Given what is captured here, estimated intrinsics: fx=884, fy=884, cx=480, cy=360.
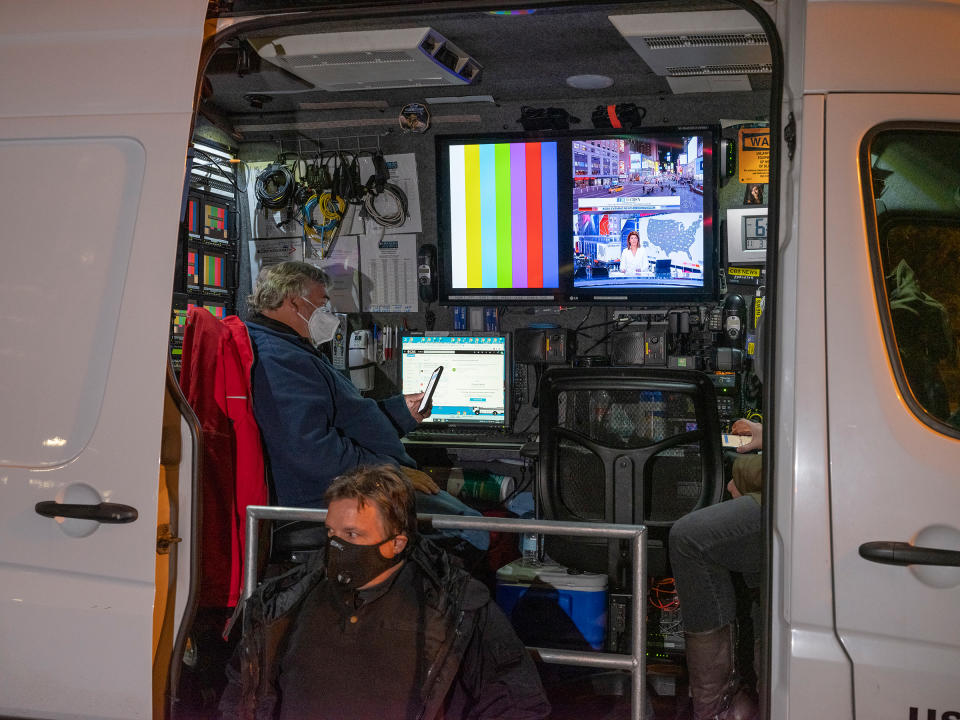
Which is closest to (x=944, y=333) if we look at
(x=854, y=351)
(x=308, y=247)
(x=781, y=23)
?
(x=854, y=351)

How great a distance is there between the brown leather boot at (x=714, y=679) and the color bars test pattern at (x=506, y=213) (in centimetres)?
215

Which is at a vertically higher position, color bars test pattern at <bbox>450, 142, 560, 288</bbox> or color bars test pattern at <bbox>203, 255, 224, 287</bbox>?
color bars test pattern at <bbox>450, 142, 560, 288</bbox>

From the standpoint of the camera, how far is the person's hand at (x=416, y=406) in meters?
3.96

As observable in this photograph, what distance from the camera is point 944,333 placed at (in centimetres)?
162

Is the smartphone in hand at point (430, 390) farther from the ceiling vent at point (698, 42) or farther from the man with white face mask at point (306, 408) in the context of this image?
the ceiling vent at point (698, 42)

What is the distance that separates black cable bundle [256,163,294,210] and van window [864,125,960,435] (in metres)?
3.59

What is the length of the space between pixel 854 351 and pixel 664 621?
7.25 feet

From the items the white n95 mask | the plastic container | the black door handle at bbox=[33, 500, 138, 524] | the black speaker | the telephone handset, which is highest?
the telephone handset

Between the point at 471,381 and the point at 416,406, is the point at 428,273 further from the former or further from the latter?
the point at 416,406

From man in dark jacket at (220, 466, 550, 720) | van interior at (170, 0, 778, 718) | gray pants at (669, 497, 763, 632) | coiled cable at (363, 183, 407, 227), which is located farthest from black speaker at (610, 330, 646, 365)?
man in dark jacket at (220, 466, 550, 720)

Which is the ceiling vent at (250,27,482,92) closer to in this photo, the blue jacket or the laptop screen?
the blue jacket

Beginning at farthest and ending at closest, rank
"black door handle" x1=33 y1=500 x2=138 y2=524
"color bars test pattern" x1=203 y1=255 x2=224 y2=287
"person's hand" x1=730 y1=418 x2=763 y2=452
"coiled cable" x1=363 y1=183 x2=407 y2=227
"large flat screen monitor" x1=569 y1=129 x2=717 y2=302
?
A: "coiled cable" x1=363 y1=183 x2=407 y2=227 → "color bars test pattern" x1=203 y1=255 x2=224 y2=287 → "large flat screen monitor" x1=569 y1=129 x2=717 y2=302 → "person's hand" x1=730 y1=418 x2=763 y2=452 → "black door handle" x1=33 y1=500 x2=138 y2=524

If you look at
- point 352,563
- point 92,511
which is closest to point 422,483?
point 352,563

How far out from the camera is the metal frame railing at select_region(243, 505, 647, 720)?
2090 millimetres
